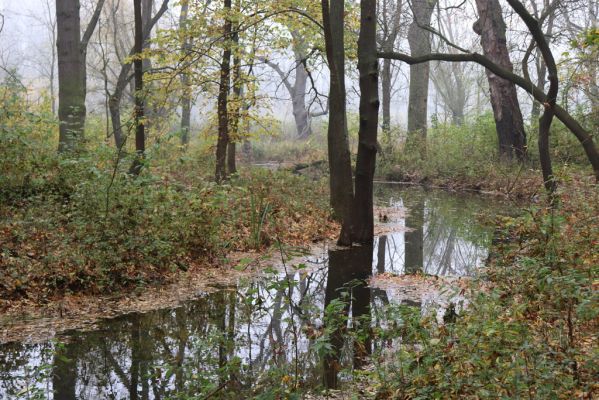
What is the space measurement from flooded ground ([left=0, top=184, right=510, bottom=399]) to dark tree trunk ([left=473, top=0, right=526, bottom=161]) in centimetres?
998

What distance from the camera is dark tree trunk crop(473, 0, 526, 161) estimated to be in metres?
18.3

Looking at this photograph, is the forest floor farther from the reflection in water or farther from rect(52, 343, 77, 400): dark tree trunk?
the reflection in water

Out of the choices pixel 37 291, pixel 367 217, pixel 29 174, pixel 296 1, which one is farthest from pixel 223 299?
pixel 296 1

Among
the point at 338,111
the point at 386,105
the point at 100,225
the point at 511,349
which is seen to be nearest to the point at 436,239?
the point at 338,111

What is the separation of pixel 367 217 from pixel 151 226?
12.4 ft

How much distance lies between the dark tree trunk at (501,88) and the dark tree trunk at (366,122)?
29.9 feet

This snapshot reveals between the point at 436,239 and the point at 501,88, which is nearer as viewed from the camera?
the point at 436,239

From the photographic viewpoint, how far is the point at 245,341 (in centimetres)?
616

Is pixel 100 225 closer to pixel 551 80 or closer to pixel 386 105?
pixel 551 80

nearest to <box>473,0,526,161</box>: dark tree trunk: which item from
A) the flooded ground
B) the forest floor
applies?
the flooded ground

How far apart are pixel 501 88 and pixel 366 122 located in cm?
1106

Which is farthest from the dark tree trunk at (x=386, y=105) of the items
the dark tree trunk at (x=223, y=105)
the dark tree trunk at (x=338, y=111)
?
the dark tree trunk at (x=338, y=111)

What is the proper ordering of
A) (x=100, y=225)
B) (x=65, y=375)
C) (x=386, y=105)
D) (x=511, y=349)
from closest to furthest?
(x=511, y=349)
(x=65, y=375)
(x=100, y=225)
(x=386, y=105)

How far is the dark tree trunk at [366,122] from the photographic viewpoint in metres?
9.87
